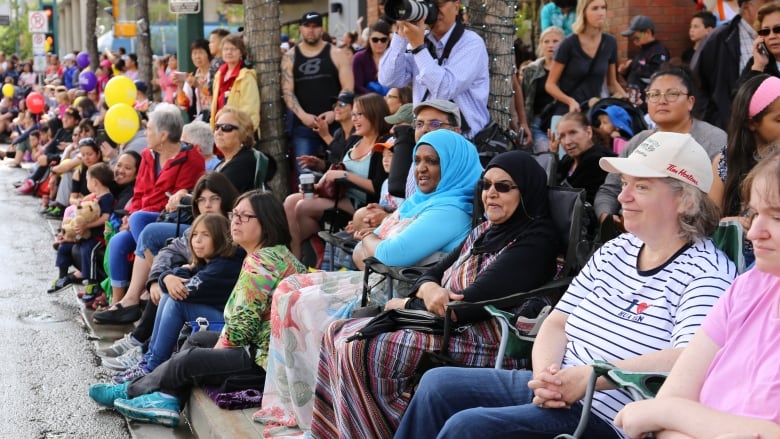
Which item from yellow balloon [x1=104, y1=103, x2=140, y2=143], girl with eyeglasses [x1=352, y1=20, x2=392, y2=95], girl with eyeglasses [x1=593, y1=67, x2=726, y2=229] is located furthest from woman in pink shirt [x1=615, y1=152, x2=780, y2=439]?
yellow balloon [x1=104, y1=103, x2=140, y2=143]

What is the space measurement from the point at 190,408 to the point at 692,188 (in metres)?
3.45

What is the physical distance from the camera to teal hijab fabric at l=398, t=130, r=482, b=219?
5.65m

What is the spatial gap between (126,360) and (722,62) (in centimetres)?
465

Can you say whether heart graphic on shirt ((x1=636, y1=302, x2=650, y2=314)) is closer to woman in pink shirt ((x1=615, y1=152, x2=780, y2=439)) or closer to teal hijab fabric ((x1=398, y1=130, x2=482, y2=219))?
woman in pink shirt ((x1=615, y1=152, x2=780, y2=439))

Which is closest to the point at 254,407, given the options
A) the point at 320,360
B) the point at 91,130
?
the point at 320,360

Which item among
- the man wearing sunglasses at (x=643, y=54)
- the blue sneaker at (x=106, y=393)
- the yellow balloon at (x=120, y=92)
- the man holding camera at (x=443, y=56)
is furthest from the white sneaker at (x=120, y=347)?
the yellow balloon at (x=120, y=92)

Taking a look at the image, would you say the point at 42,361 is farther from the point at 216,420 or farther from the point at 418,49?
the point at 418,49

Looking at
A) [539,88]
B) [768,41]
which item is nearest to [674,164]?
[768,41]

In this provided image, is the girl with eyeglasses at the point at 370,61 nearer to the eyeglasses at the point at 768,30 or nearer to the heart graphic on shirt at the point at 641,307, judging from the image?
the eyeglasses at the point at 768,30

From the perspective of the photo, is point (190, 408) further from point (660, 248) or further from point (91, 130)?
point (91, 130)

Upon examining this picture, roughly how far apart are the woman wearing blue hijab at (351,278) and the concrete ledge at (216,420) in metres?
0.10

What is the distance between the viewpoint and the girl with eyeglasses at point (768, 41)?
19.4ft

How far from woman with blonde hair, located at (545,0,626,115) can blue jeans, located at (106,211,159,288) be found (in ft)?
11.6

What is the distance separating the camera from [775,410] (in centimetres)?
283
